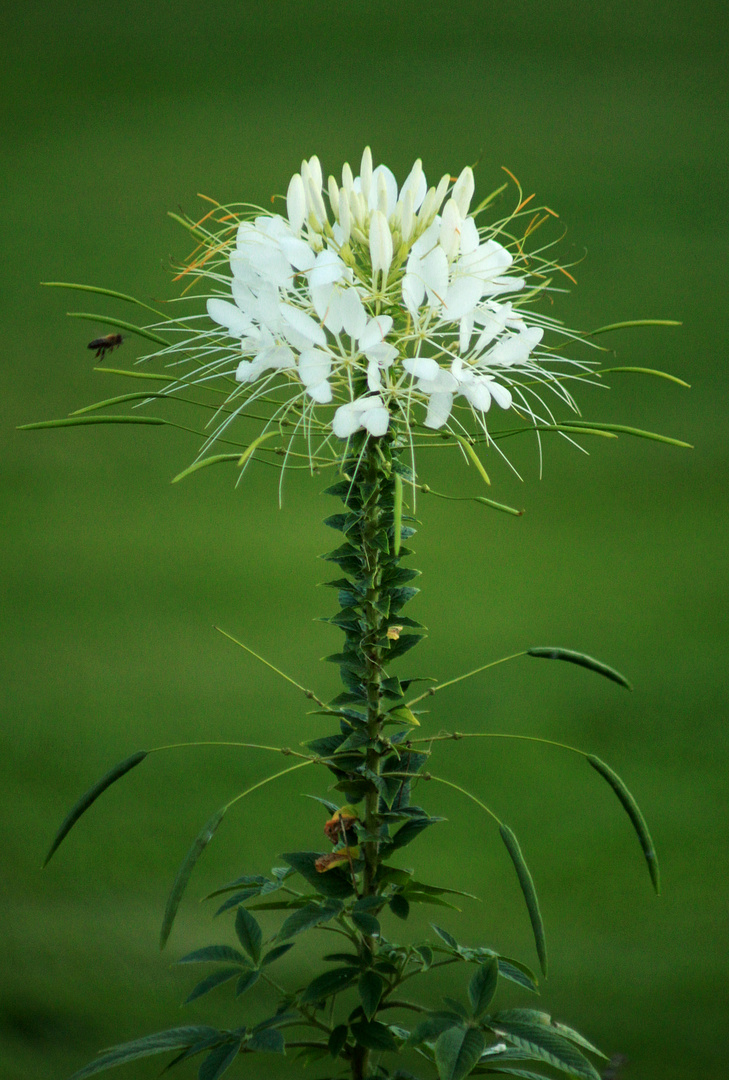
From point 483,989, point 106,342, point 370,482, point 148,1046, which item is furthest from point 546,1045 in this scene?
point 106,342

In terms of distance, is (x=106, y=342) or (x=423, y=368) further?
(x=106, y=342)

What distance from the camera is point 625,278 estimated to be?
2.61 meters

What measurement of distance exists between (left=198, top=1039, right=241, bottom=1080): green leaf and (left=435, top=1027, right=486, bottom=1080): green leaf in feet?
0.41

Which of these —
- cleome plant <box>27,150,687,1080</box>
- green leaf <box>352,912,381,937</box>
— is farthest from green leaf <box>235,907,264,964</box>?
green leaf <box>352,912,381,937</box>

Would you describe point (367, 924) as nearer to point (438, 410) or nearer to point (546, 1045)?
point (546, 1045)

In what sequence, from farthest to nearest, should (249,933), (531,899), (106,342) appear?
(106,342) → (249,933) → (531,899)

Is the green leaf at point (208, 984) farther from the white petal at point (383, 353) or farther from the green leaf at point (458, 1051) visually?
the white petal at point (383, 353)

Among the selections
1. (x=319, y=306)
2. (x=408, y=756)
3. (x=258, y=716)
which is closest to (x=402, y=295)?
(x=319, y=306)

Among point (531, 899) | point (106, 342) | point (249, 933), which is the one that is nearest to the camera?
point (531, 899)

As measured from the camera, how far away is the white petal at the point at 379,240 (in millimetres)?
575

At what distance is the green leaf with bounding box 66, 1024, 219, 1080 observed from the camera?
2.00ft

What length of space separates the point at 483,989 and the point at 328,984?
96 millimetres

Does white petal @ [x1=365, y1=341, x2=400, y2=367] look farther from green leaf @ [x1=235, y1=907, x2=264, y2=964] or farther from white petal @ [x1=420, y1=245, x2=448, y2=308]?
green leaf @ [x1=235, y1=907, x2=264, y2=964]

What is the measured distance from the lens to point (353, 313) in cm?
56
